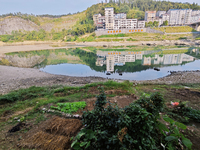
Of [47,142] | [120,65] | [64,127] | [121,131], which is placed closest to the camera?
[121,131]

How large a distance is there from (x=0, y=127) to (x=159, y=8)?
15739 centimetres

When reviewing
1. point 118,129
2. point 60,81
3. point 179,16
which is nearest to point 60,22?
point 179,16

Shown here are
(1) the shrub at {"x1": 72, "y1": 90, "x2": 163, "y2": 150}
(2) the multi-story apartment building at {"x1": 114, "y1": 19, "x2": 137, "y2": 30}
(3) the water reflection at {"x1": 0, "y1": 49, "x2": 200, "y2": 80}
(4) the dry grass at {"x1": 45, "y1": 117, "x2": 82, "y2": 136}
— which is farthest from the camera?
(2) the multi-story apartment building at {"x1": 114, "y1": 19, "x2": 137, "y2": 30}

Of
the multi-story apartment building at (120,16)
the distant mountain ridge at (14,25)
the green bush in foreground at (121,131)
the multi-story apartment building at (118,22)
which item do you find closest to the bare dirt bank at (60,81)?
the green bush in foreground at (121,131)

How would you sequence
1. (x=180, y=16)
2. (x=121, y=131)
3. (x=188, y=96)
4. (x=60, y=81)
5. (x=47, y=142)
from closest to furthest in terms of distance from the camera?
1. (x=121, y=131)
2. (x=47, y=142)
3. (x=188, y=96)
4. (x=60, y=81)
5. (x=180, y=16)

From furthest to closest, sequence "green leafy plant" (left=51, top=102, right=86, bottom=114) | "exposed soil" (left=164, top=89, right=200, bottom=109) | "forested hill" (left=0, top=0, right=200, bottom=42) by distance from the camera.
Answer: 1. "forested hill" (left=0, top=0, right=200, bottom=42)
2. "exposed soil" (left=164, top=89, right=200, bottom=109)
3. "green leafy plant" (left=51, top=102, right=86, bottom=114)

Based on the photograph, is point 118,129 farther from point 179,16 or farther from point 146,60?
point 179,16

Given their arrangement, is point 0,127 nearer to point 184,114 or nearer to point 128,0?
point 184,114

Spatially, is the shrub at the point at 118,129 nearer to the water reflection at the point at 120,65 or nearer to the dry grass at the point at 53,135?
the dry grass at the point at 53,135

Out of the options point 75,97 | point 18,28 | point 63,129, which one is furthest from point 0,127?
point 18,28

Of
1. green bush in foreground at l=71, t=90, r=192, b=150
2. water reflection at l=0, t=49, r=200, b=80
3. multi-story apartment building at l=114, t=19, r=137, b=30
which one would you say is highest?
multi-story apartment building at l=114, t=19, r=137, b=30

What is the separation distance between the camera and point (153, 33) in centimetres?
6919

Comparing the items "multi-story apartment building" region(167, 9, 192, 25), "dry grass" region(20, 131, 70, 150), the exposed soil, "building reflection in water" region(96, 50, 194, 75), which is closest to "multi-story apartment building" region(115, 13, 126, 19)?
"multi-story apartment building" region(167, 9, 192, 25)

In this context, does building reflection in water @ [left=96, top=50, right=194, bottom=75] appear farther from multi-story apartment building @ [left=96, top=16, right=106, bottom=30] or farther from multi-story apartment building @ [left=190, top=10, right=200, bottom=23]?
multi-story apartment building @ [left=190, top=10, right=200, bottom=23]
